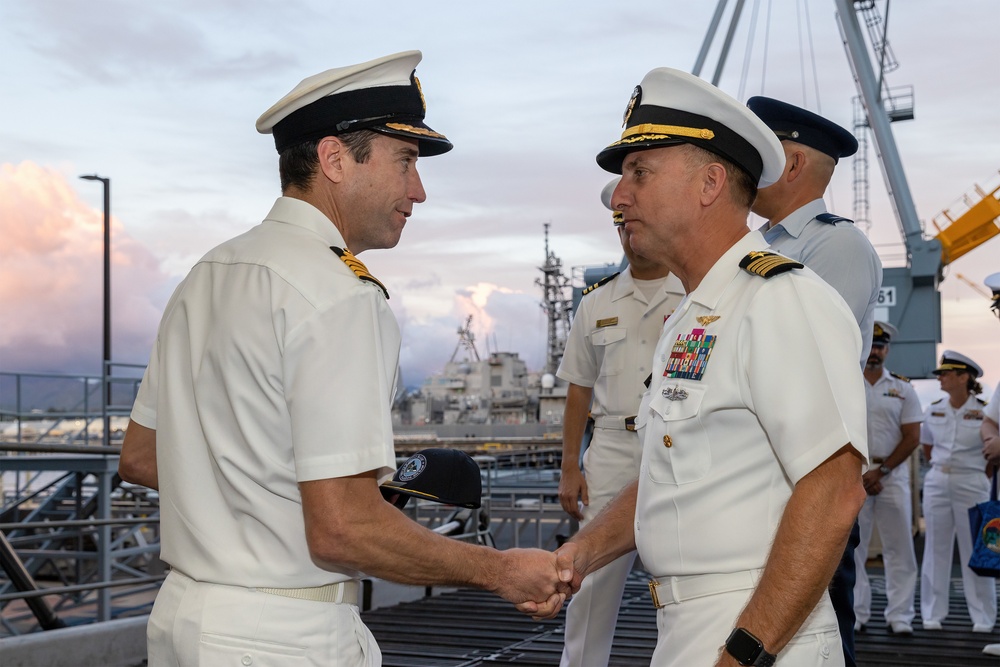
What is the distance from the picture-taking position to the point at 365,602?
686 cm

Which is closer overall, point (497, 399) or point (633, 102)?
point (633, 102)

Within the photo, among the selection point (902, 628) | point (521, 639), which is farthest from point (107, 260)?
point (902, 628)

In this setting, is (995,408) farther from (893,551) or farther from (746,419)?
(746,419)

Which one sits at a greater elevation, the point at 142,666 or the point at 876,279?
the point at 876,279

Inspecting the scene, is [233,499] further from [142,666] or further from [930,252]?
[930,252]

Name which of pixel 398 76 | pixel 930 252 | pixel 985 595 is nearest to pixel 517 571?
pixel 398 76

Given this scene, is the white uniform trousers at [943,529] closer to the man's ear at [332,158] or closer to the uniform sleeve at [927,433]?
the uniform sleeve at [927,433]

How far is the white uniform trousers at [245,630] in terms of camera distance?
1759 mm

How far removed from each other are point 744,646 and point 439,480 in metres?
0.78

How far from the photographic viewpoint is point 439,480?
224 centimetres

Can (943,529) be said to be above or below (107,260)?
below

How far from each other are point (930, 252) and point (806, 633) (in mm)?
20593

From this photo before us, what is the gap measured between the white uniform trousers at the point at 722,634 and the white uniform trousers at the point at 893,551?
5106 mm

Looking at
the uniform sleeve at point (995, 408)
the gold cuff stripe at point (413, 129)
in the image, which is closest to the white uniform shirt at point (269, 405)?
the gold cuff stripe at point (413, 129)
